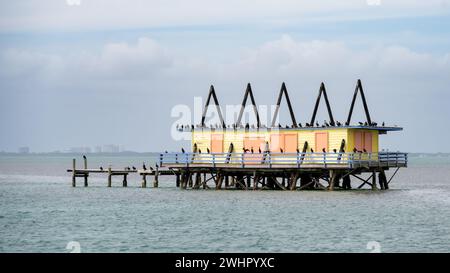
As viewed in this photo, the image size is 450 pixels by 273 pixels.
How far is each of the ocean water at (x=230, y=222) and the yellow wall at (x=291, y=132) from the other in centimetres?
304

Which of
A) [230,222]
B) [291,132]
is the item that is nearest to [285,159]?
[291,132]

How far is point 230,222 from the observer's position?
134 feet

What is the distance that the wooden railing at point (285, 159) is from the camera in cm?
5272

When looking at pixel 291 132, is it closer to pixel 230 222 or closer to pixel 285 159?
pixel 285 159

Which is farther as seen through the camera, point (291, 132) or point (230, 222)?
point (291, 132)

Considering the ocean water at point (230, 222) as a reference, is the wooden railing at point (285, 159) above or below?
above

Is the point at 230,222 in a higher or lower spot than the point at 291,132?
lower

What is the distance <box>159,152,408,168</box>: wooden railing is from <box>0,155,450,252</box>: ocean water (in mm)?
1934

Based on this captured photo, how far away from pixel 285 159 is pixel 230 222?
1415 cm

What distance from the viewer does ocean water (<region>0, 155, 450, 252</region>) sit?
112ft
